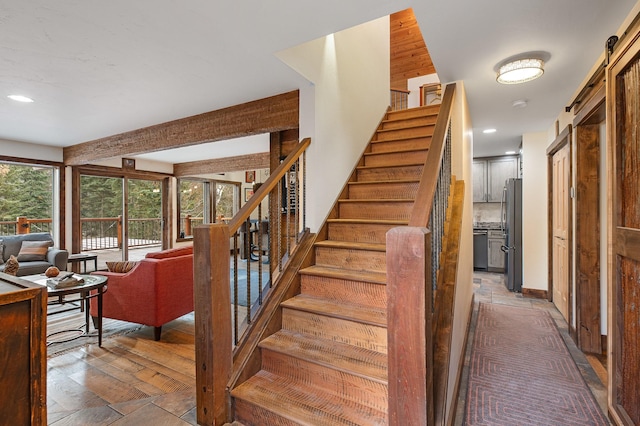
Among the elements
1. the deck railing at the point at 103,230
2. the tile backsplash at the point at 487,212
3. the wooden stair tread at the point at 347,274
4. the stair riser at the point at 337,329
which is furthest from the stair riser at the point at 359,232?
the deck railing at the point at 103,230

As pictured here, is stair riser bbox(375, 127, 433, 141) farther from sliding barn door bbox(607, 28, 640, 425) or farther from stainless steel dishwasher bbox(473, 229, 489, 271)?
stainless steel dishwasher bbox(473, 229, 489, 271)

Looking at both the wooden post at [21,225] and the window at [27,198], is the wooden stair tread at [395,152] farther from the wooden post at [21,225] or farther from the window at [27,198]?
the wooden post at [21,225]

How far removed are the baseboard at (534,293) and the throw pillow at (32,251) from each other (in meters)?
7.46

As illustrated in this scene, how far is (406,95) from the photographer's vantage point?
6.65 meters

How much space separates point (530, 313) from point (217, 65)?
454 centimetres

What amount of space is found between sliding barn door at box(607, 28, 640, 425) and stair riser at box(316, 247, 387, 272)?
136 cm

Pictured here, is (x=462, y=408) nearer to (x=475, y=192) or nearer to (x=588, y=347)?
(x=588, y=347)

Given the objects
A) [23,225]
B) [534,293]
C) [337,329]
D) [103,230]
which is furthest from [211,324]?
[103,230]

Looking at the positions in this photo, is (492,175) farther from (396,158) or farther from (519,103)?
(396,158)

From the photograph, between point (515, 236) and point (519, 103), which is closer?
point (519, 103)

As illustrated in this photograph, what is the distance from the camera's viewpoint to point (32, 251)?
4676 mm

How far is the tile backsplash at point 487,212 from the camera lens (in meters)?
6.57

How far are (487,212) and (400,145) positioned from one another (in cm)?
417

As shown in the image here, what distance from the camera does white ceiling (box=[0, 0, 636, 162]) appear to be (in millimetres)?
1744
